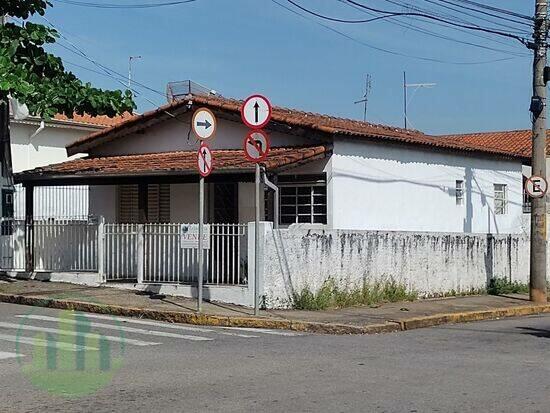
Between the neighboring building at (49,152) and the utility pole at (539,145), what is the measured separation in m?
11.3

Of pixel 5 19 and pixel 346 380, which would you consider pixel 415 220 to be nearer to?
pixel 5 19

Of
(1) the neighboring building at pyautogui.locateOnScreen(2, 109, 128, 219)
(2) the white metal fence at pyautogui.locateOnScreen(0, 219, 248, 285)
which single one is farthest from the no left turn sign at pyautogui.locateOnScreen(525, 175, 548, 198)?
(1) the neighboring building at pyautogui.locateOnScreen(2, 109, 128, 219)

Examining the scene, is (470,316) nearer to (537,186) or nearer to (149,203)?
(537,186)

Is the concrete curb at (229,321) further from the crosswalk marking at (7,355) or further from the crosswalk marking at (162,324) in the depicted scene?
the crosswalk marking at (7,355)

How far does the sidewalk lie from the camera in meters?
14.1

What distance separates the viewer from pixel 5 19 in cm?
1783

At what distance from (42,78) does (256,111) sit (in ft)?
18.9

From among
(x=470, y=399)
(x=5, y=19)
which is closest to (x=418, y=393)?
(x=470, y=399)

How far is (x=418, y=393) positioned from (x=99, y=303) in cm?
852

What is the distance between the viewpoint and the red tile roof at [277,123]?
60.6ft

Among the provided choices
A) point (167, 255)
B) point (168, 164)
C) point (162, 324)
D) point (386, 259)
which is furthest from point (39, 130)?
point (162, 324)

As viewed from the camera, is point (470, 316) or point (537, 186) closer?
point (470, 316)

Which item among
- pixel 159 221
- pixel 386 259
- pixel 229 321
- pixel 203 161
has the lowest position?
pixel 229 321

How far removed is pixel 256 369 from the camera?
9547 mm
